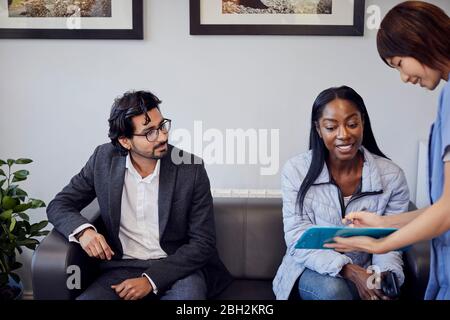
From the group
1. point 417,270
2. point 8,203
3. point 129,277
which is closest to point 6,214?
point 8,203

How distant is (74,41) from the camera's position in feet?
4.47

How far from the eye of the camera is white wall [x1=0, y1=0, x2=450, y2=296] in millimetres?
1329

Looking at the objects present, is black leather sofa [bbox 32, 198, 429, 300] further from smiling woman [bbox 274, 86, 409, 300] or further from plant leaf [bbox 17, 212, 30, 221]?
plant leaf [bbox 17, 212, 30, 221]

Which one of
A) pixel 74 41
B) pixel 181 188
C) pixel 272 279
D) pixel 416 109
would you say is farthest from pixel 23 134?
pixel 416 109

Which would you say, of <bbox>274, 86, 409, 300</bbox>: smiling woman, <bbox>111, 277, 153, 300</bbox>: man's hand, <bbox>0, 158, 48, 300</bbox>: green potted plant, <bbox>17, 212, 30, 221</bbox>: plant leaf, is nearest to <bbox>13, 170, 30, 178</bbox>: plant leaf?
<bbox>0, 158, 48, 300</bbox>: green potted plant

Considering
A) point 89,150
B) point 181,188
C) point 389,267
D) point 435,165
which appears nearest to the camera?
point 435,165

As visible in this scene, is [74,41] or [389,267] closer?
[389,267]

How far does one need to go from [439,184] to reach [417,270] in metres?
0.42

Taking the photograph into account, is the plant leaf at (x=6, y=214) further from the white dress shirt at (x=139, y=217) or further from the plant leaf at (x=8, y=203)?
the white dress shirt at (x=139, y=217)

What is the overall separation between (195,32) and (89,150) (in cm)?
42

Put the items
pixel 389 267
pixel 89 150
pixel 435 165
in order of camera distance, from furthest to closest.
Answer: pixel 89 150, pixel 389 267, pixel 435 165

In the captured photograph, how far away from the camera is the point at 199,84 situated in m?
1.38

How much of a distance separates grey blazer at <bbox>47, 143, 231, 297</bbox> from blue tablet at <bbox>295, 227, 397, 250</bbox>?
14.7 inches

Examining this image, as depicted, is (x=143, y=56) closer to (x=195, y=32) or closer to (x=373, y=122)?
(x=195, y=32)
